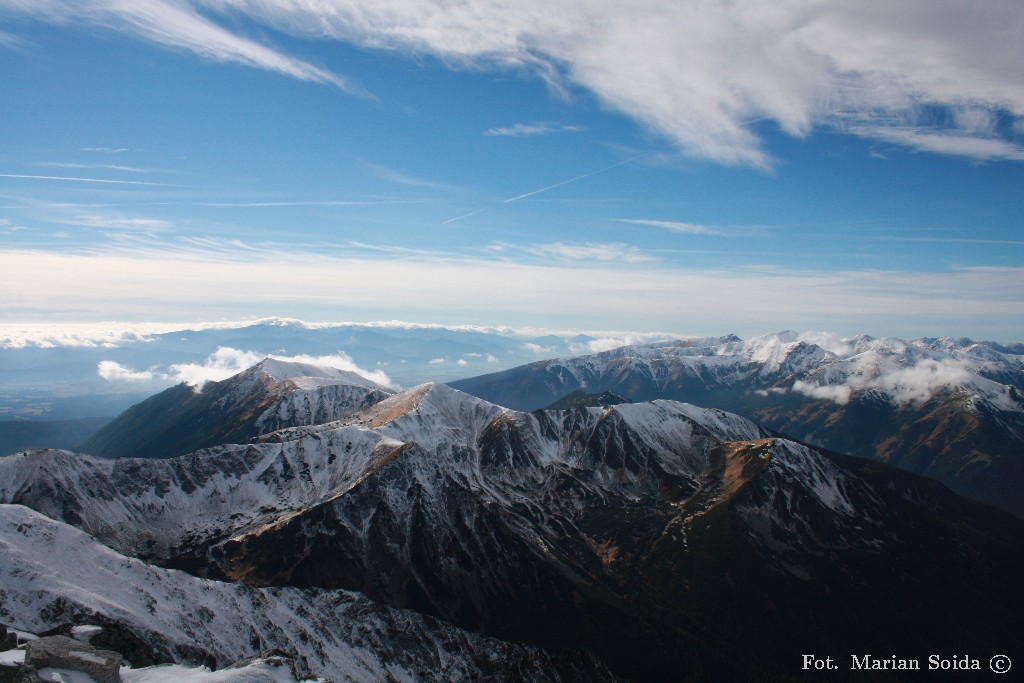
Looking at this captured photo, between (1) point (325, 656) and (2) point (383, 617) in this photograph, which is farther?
(2) point (383, 617)

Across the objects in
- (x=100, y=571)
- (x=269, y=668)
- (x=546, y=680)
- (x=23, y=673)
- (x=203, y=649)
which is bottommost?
(x=546, y=680)

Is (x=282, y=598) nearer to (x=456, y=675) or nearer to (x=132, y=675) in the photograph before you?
(x=456, y=675)

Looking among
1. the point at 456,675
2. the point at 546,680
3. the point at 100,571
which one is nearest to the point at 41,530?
the point at 100,571

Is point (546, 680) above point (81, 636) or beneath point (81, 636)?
beneath

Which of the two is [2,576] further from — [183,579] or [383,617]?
[383,617]

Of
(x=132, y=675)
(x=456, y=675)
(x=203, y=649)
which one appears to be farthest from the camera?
(x=456, y=675)

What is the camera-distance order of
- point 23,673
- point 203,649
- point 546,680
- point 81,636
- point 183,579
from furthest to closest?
point 546,680 → point 183,579 → point 203,649 → point 81,636 → point 23,673
